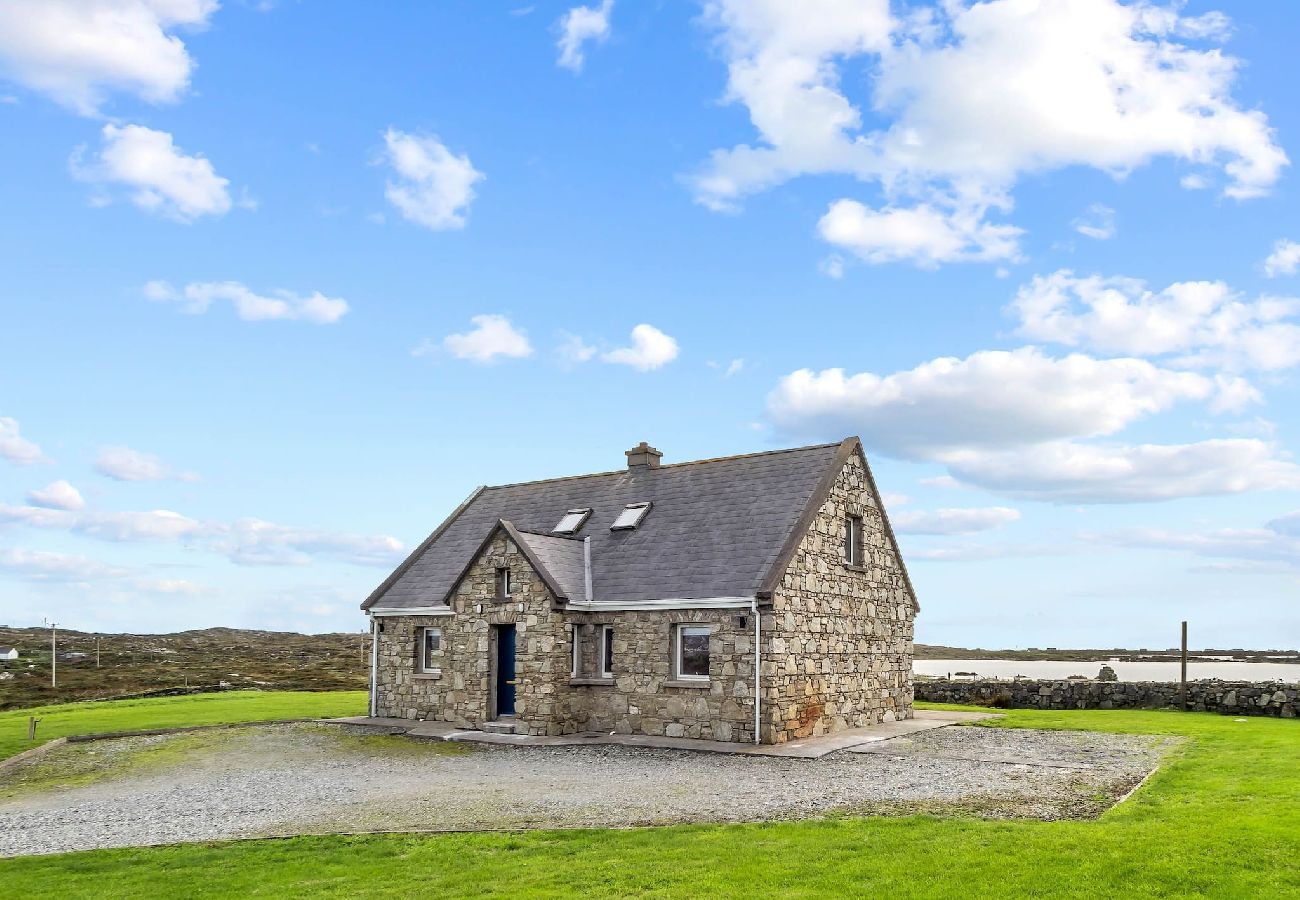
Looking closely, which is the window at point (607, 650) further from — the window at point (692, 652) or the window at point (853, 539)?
the window at point (853, 539)

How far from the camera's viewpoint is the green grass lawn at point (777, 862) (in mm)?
10258

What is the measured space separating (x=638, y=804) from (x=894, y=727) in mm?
13195

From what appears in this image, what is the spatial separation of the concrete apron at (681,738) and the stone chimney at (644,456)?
874cm

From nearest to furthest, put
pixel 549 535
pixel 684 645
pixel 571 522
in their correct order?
pixel 684 645, pixel 549 535, pixel 571 522

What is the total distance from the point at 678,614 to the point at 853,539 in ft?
19.9

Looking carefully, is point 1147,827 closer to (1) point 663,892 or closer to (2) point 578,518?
(1) point 663,892

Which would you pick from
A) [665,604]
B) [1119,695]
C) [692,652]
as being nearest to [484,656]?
[665,604]

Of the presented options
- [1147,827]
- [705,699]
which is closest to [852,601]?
[705,699]

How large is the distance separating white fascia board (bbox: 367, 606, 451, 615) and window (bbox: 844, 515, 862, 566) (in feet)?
35.3

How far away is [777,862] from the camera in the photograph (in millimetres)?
11156

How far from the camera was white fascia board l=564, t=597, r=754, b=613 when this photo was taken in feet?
74.6

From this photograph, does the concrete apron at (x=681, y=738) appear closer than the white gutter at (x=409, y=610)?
Yes

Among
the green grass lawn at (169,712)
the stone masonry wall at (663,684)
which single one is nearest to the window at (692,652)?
the stone masonry wall at (663,684)

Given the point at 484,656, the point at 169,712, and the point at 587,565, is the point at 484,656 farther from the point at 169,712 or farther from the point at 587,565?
the point at 169,712
